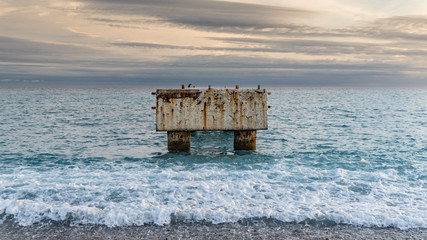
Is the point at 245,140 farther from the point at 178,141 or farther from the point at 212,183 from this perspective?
the point at 212,183

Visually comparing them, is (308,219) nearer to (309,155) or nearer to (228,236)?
(228,236)

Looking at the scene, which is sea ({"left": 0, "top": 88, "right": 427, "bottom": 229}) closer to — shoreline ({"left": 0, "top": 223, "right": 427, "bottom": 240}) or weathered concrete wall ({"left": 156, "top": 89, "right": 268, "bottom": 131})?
shoreline ({"left": 0, "top": 223, "right": 427, "bottom": 240})

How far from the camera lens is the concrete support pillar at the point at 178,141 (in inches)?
577

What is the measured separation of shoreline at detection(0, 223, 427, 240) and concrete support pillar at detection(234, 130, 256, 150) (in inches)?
307

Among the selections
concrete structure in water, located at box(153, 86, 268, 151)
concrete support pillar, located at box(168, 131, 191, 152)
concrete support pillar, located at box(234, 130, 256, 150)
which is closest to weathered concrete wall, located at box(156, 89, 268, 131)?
concrete structure in water, located at box(153, 86, 268, 151)

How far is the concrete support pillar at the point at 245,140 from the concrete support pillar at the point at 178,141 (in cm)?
216

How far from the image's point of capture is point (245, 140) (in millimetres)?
15000

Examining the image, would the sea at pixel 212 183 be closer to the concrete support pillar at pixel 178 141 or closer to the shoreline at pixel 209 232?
the shoreline at pixel 209 232

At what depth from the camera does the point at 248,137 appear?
1493cm

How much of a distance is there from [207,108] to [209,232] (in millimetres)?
7412

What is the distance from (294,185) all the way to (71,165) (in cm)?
834

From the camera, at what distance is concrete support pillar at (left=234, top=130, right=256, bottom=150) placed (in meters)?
14.9

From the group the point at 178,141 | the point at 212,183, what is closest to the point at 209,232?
the point at 212,183

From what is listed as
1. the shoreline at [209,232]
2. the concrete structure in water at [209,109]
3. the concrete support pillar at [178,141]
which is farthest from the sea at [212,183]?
the concrete structure in water at [209,109]
